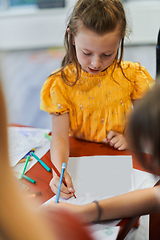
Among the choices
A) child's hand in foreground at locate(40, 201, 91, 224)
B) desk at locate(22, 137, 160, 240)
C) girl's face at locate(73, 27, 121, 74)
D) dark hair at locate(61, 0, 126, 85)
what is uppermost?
dark hair at locate(61, 0, 126, 85)

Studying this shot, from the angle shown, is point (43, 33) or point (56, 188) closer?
point (56, 188)

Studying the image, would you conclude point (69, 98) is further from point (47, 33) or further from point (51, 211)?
point (47, 33)

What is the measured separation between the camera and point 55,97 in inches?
37.3

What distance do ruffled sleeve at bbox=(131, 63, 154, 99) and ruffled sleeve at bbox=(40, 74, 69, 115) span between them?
0.28 m

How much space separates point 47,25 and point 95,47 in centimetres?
313

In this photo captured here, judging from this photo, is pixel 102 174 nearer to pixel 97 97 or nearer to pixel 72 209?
pixel 72 209

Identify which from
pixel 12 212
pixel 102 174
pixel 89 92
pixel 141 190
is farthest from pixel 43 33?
pixel 12 212

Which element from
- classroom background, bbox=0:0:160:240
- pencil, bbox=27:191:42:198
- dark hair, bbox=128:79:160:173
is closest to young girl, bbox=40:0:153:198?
pencil, bbox=27:191:42:198

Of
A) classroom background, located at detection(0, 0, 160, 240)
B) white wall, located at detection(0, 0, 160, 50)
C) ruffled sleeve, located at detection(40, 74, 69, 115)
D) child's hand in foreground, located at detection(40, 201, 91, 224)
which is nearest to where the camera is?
child's hand in foreground, located at detection(40, 201, 91, 224)

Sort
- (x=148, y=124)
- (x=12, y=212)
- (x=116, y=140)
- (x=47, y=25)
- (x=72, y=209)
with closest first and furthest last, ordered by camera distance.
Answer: (x=12, y=212), (x=148, y=124), (x=72, y=209), (x=116, y=140), (x=47, y=25)

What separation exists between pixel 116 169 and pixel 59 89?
36cm

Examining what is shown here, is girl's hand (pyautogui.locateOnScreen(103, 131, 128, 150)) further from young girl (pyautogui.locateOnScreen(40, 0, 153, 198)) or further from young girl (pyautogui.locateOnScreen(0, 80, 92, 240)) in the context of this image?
young girl (pyautogui.locateOnScreen(0, 80, 92, 240))

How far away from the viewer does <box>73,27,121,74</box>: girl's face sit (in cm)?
79

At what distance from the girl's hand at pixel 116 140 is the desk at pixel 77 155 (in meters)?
0.02
